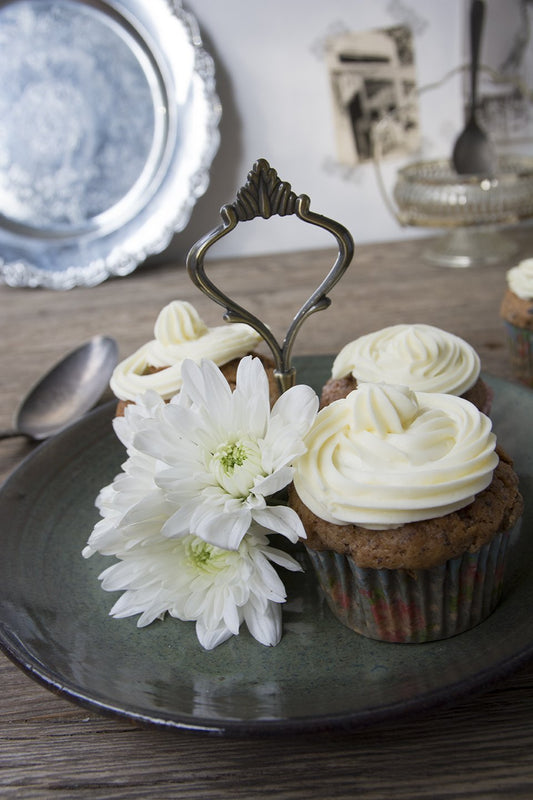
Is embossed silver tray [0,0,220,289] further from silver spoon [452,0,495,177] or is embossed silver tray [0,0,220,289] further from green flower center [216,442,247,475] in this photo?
green flower center [216,442,247,475]

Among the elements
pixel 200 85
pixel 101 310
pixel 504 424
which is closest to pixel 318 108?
pixel 200 85

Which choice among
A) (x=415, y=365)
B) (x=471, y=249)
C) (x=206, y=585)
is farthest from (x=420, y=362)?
(x=471, y=249)

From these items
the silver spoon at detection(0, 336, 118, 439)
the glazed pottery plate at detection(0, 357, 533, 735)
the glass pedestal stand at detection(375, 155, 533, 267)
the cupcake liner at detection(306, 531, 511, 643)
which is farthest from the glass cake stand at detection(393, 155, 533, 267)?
the cupcake liner at detection(306, 531, 511, 643)

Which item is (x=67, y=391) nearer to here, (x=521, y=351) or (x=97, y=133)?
(x=521, y=351)

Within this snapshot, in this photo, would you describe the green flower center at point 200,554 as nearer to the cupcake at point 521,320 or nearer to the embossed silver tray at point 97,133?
the cupcake at point 521,320

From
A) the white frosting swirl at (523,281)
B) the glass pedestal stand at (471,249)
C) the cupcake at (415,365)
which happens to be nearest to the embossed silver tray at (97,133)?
the glass pedestal stand at (471,249)

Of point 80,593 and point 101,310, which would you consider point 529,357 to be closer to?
point 80,593
